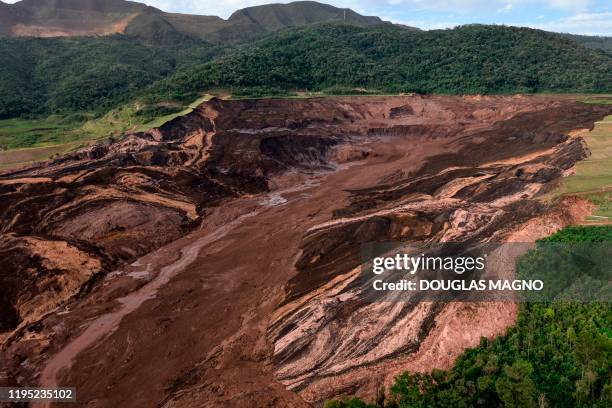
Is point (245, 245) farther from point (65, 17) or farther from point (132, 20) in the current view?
point (65, 17)

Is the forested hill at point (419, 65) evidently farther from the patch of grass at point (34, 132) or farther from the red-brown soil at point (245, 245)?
the red-brown soil at point (245, 245)

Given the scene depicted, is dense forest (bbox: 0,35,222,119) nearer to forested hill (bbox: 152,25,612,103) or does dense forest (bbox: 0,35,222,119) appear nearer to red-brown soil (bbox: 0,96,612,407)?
forested hill (bbox: 152,25,612,103)

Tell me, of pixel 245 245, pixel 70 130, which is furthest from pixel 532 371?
pixel 70 130

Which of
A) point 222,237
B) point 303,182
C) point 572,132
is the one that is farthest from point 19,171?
point 572,132

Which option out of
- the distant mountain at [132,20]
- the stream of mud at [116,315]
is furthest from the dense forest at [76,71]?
the stream of mud at [116,315]

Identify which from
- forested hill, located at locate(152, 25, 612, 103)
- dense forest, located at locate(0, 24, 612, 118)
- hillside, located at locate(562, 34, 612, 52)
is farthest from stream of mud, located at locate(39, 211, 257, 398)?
hillside, located at locate(562, 34, 612, 52)
